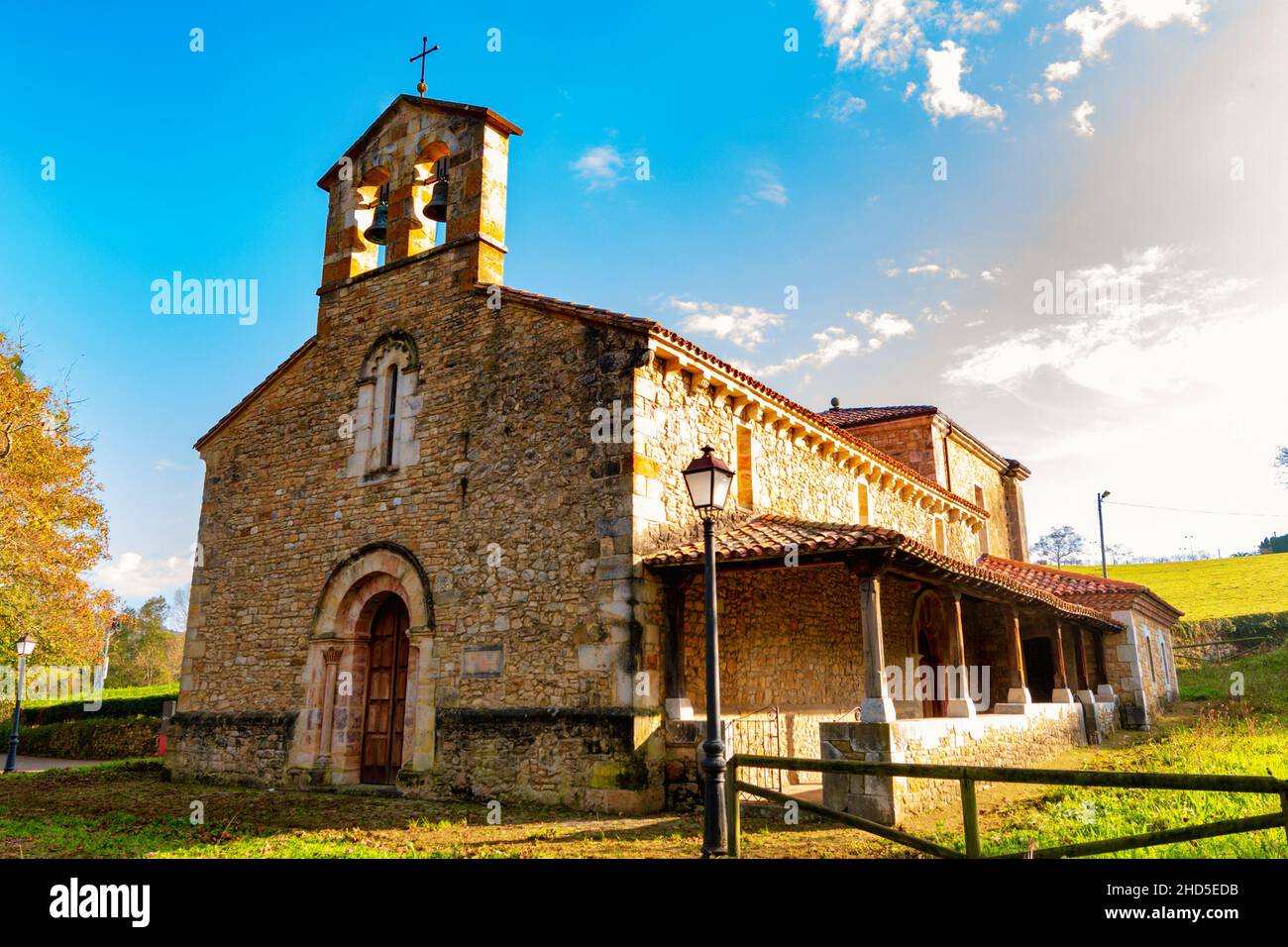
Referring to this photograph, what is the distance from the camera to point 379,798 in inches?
452

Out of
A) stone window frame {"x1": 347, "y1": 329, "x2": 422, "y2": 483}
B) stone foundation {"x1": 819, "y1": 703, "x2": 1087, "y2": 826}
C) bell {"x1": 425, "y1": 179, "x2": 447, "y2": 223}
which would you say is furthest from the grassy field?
bell {"x1": 425, "y1": 179, "x2": 447, "y2": 223}

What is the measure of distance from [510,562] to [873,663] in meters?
4.94

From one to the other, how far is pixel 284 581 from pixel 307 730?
8.39 ft

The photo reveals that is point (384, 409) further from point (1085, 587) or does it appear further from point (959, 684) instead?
point (1085, 587)

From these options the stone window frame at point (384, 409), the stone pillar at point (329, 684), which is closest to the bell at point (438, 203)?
the stone window frame at point (384, 409)

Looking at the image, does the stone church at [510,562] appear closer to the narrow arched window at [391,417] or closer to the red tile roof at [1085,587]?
the narrow arched window at [391,417]

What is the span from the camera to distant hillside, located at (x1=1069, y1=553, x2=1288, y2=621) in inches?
1491

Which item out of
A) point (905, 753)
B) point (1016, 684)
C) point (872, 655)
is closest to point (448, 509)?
point (872, 655)

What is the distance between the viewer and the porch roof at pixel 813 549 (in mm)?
9945

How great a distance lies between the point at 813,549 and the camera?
1015cm

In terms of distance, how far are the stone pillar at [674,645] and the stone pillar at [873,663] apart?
219 cm

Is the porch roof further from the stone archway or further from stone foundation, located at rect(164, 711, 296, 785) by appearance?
Answer: stone foundation, located at rect(164, 711, 296, 785)
